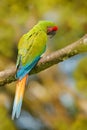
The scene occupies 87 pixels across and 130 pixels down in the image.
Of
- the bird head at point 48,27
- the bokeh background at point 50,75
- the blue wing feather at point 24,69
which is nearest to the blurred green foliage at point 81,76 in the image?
the bokeh background at point 50,75

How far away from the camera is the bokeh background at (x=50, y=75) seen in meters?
5.73

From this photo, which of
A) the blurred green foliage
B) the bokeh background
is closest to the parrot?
the bokeh background

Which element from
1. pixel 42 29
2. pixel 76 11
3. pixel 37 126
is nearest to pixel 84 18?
pixel 76 11

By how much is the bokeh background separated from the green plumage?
1967 millimetres

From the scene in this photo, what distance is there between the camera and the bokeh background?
573 cm

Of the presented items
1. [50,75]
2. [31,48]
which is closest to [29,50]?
[31,48]

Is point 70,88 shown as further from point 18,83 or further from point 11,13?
point 18,83

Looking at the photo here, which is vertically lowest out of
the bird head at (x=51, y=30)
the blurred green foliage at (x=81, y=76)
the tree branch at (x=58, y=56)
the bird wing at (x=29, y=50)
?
the tree branch at (x=58, y=56)

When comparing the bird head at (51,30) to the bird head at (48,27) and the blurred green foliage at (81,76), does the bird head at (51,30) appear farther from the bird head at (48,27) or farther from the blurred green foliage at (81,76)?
the blurred green foliage at (81,76)

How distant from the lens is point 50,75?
6301mm

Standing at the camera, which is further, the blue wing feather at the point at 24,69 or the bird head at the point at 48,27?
the bird head at the point at 48,27

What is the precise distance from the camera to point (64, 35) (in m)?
6.13

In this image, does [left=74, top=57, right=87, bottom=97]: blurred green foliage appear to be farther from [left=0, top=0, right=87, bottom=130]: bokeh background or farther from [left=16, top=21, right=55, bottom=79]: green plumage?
[left=16, top=21, right=55, bottom=79]: green plumage

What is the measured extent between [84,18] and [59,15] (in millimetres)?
261
